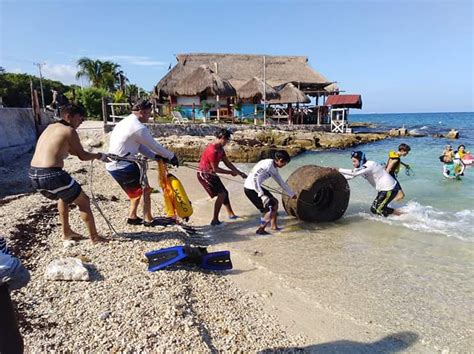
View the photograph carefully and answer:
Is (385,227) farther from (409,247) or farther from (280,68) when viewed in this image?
(280,68)

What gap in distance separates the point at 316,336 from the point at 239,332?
78 centimetres

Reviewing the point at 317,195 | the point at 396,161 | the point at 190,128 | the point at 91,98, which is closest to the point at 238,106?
the point at 190,128

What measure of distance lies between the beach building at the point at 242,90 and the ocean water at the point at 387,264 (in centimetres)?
2197

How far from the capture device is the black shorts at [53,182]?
421 centimetres

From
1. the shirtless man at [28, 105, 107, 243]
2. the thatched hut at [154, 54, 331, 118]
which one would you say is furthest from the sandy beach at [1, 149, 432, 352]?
the thatched hut at [154, 54, 331, 118]

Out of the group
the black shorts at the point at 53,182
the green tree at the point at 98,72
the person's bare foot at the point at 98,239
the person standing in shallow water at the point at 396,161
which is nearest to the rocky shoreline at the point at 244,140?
the person standing in shallow water at the point at 396,161

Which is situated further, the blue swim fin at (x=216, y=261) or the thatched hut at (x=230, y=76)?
the thatched hut at (x=230, y=76)

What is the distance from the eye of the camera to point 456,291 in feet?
14.9

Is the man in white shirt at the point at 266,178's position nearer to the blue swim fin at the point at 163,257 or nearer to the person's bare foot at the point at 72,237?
the blue swim fin at the point at 163,257

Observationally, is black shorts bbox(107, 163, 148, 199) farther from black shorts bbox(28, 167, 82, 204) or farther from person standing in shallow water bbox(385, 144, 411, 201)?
person standing in shallow water bbox(385, 144, 411, 201)

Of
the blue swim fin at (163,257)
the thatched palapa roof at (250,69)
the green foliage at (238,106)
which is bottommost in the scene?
the blue swim fin at (163,257)

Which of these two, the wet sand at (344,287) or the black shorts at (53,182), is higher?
the black shorts at (53,182)

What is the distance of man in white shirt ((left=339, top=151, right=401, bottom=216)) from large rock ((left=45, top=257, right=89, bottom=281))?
205 inches

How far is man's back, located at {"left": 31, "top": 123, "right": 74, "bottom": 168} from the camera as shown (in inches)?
166
